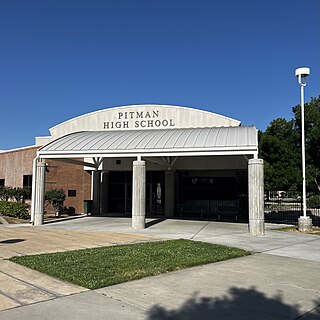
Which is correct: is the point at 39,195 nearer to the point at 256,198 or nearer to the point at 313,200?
the point at 256,198

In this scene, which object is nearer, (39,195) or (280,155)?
(39,195)

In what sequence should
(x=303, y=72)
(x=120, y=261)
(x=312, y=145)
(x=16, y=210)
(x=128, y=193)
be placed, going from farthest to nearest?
(x=128, y=193) → (x=312, y=145) → (x=16, y=210) → (x=303, y=72) → (x=120, y=261)

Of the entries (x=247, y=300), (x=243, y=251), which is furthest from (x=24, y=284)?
(x=243, y=251)

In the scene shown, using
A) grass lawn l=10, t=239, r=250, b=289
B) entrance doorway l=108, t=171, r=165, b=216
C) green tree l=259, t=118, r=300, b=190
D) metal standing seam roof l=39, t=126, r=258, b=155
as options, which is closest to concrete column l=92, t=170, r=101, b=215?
entrance doorway l=108, t=171, r=165, b=216

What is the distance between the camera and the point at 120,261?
8820 mm

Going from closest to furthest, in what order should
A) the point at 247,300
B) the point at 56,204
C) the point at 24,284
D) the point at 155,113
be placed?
1. the point at 247,300
2. the point at 24,284
3. the point at 56,204
4. the point at 155,113

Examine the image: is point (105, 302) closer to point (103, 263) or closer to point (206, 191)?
point (103, 263)

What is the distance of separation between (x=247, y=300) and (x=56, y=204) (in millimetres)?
21021

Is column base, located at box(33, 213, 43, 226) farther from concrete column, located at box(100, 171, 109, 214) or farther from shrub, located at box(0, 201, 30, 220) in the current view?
concrete column, located at box(100, 171, 109, 214)

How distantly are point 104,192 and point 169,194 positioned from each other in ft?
16.0

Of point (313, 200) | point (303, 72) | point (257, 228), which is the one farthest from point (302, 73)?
point (313, 200)

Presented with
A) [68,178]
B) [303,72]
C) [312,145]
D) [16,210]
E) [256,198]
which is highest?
[303,72]

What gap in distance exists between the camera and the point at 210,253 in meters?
10.4

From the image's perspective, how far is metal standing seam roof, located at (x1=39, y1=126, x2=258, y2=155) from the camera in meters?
17.0
